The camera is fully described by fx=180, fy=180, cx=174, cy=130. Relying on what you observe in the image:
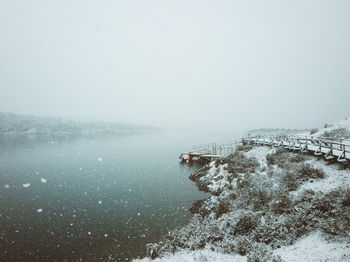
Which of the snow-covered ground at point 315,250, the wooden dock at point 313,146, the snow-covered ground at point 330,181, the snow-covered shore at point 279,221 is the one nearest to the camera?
the snow-covered ground at point 315,250

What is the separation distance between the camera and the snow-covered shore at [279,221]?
8414 mm

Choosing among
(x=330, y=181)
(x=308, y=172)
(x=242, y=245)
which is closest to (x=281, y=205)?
(x=330, y=181)

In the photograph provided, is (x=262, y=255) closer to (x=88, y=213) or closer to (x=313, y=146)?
(x=313, y=146)

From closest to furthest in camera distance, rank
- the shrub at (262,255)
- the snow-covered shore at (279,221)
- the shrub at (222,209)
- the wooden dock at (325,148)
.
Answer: the shrub at (262,255), the snow-covered shore at (279,221), the wooden dock at (325,148), the shrub at (222,209)

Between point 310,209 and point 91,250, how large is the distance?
49.3 feet

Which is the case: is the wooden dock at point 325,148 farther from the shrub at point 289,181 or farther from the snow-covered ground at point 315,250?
the snow-covered ground at point 315,250

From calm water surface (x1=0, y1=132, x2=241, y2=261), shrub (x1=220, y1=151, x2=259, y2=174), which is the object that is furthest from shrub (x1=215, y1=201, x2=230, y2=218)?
shrub (x1=220, y1=151, x2=259, y2=174)

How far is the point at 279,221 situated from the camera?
10672 millimetres

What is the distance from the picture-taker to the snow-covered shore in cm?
841

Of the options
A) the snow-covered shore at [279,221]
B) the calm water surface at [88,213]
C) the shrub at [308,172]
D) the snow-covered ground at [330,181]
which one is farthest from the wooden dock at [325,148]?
the calm water surface at [88,213]

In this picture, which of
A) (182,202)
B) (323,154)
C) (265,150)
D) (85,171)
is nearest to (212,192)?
(182,202)

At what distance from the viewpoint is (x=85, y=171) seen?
37594mm

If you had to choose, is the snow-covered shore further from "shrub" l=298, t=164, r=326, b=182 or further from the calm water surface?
the calm water surface

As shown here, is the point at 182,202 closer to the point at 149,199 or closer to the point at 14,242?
the point at 149,199
